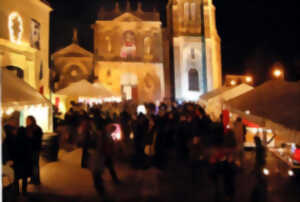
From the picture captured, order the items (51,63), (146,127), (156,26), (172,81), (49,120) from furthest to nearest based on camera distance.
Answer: (172,81) < (156,26) < (51,63) < (49,120) < (146,127)

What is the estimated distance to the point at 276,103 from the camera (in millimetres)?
6309

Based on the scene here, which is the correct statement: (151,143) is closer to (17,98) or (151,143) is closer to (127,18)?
(17,98)

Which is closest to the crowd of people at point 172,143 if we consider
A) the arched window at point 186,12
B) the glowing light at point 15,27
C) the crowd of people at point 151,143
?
the crowd of people at point 151,143

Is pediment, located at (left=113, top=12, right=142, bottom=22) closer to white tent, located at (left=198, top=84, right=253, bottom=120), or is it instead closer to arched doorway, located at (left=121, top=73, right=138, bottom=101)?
arched doorway, located at (left=121, top=73, right=138, bottom=101)

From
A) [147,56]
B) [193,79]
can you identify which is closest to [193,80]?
[193,79]

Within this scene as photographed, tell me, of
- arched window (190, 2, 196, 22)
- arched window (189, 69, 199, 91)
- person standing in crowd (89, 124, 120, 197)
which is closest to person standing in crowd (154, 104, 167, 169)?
person standing in crowd (89, 124, 120, 197)

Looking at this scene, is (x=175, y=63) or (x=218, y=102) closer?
(x=218, y=102)

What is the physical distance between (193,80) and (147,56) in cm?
657

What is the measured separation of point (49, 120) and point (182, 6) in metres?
25.7

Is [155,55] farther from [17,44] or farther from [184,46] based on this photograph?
[17,44]

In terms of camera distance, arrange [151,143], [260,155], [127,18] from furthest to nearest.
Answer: [127,18], [151,143], [260,155]

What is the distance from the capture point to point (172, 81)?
30516 mm

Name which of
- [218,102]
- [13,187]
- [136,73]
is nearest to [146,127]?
[13,187]

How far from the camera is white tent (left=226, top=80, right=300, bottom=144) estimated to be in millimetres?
4902
